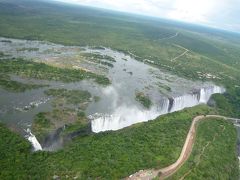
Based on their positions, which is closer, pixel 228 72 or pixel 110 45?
pixel 228 72

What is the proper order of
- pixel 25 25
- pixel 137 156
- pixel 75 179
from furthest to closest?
1. pixel 25 25
2. pixel 137 156
3. pixel 75 179

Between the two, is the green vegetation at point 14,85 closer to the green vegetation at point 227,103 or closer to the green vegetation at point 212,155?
the green vegetation at point 212,155

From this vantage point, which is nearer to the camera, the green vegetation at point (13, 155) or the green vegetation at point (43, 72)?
the green vegetation at point (13, 155)

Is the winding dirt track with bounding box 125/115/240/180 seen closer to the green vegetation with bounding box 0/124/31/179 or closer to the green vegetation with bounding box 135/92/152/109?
the green vegetation with bounding box 0/124/31/179

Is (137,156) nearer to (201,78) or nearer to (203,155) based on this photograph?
(203,155)

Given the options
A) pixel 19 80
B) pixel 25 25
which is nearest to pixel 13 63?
pixel 19 80

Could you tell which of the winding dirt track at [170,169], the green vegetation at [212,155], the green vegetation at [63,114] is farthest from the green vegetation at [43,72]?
the winding dirt track at [170,169]

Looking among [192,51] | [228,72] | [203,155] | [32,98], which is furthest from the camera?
[192,51]
